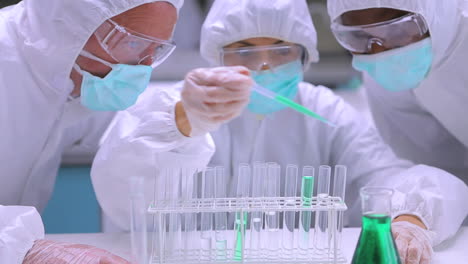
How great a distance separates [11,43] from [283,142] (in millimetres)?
1053

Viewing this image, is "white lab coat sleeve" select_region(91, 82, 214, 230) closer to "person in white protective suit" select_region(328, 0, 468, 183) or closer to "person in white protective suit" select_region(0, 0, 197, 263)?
"person in white protective suit" select_region(0, 0, 197, 263)

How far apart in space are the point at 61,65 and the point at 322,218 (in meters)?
0.87

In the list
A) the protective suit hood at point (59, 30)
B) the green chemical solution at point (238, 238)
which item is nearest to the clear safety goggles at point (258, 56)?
the protective suit hood at point (59, 30)

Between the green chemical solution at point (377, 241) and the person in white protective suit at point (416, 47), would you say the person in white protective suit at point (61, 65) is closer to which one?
the person in white protective suit at point (416, 47)

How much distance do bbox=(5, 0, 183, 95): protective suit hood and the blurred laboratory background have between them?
0.80 meters

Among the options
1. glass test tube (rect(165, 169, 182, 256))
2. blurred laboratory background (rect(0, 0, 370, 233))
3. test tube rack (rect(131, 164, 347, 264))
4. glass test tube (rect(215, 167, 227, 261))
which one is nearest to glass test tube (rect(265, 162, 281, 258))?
test tube rack (rect(131, 164, 347, 264))

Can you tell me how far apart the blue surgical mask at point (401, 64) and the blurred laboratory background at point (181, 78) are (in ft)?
3.12

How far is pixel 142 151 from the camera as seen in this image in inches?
57.9

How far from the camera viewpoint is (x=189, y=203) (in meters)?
1.16

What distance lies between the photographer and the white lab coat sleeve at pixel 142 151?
4.85ft

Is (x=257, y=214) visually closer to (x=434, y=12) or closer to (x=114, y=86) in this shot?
(x=114, y=86)

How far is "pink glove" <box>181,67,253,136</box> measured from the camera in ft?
4.00

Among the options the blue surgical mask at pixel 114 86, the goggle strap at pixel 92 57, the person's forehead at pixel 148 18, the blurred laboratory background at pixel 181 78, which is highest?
the person's forehead at pixel 148 18

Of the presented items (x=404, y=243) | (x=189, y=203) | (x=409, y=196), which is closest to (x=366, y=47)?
(x=409, y=196)
